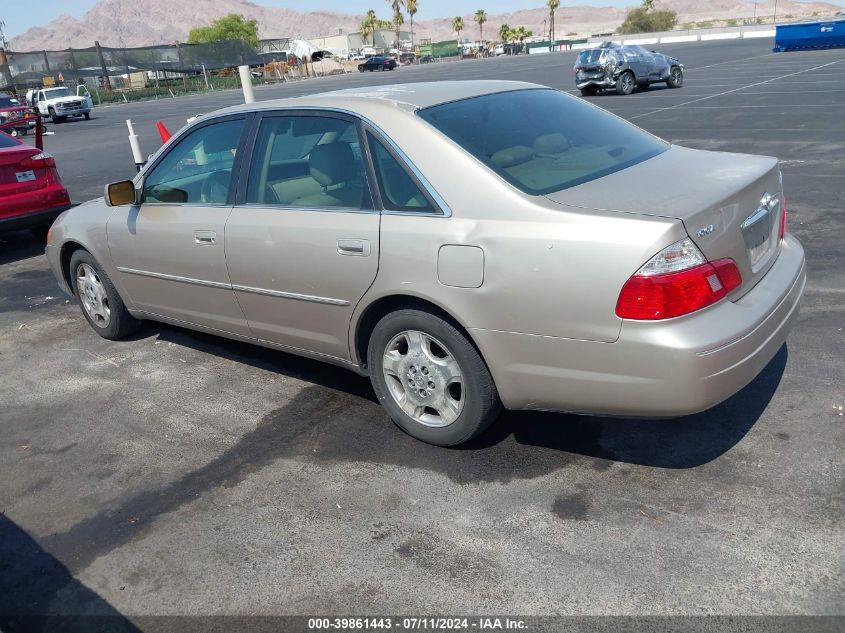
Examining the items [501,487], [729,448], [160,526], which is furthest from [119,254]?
[729,448]

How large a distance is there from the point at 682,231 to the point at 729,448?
119 cm

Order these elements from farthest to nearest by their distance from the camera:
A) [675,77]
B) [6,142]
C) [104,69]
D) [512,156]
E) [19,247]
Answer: [104,69] → [675,77] → [19,247] → [6,142] → [512,156]

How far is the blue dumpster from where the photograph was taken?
129 ft

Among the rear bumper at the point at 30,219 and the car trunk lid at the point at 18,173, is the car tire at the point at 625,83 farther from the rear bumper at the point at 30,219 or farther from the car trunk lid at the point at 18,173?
the car trunk lid at the point at 18,173

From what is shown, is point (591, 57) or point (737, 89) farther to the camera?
point (591, 57)

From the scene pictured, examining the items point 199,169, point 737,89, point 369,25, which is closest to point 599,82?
point 737,89

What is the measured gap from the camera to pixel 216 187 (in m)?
4.50

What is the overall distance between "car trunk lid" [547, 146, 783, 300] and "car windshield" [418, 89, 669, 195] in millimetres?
143

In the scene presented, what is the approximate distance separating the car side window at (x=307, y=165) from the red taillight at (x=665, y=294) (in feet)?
4.81

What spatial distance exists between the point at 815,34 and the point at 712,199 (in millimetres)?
43600

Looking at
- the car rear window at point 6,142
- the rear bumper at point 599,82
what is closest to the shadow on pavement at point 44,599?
the car rear window at point 6,142

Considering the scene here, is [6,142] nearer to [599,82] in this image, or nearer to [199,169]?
[199,169]

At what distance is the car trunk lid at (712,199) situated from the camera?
305 centimetres

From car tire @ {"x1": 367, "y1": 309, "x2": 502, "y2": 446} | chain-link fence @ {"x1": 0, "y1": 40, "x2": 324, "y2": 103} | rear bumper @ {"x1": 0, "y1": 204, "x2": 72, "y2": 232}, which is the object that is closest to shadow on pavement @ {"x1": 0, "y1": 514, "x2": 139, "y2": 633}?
car tire @ {"x1": 367, "y1": 309, "x2": 502, "y2": 446}
